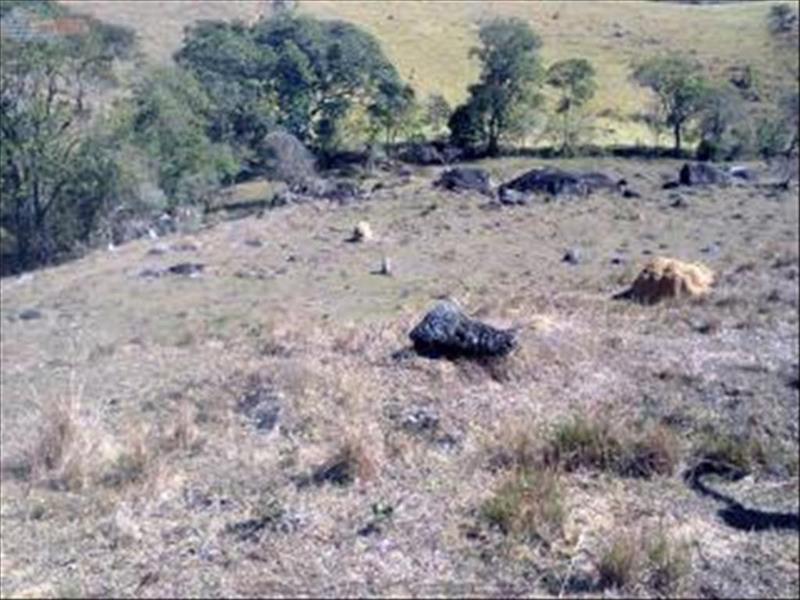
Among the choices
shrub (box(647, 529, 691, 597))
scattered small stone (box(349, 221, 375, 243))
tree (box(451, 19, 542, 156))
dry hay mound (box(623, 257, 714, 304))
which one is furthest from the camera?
scattered small stone (box(349, 221, 375, 243))

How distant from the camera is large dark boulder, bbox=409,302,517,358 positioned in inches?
367

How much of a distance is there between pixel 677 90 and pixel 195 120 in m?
16.9

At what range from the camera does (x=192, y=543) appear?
627 centimetres

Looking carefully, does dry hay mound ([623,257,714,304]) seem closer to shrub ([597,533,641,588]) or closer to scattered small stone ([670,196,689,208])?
shrub ([597,533,641,588])

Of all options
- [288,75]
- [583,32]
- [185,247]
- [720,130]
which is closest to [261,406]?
[583,32]

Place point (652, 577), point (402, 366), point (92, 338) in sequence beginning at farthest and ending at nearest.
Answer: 1. point (92, 338)
2. point (402, 366)
3. point (652, 577)

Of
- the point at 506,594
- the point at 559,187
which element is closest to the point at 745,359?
the point at 506,594

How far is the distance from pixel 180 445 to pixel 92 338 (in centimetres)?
886

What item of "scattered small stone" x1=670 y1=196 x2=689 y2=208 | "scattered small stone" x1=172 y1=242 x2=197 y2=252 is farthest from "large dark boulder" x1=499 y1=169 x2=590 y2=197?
"scattered small stone" x1=172 y1=242 x2=197 y2=252

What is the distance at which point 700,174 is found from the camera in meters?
24.4

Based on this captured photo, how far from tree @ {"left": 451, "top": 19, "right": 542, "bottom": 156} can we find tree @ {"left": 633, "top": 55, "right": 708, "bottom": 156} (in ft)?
5.79

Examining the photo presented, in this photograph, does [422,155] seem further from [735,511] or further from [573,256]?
[735,511]

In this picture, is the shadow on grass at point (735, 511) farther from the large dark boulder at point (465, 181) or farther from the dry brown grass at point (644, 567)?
the large dark boulder at point (465, 181)

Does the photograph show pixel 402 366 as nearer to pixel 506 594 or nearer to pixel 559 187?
pixel 506 594
